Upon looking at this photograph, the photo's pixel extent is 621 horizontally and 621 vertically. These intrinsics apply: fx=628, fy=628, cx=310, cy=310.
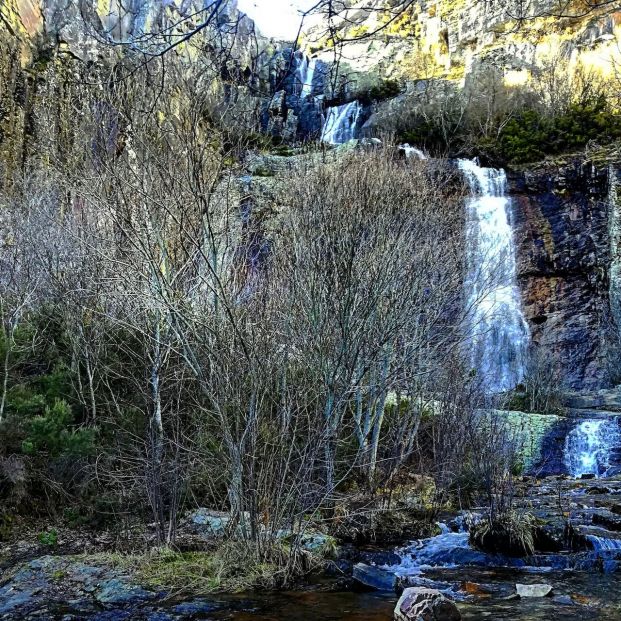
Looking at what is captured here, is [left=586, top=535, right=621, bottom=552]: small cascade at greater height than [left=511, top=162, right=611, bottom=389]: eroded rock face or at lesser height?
lesser

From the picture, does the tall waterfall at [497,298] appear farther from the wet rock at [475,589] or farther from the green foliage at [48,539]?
the green foliage at [48,539]

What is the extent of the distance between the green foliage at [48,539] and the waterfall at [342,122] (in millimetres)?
20723

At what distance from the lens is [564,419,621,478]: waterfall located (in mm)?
15328

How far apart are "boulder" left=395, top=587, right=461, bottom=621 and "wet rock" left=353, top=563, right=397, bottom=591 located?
4.20 feet

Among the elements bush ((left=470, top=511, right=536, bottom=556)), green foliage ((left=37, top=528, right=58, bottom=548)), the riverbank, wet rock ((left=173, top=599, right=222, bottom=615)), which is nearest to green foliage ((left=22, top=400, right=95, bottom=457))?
green foliage ((left=37, top=528, right=58, bottom=548))

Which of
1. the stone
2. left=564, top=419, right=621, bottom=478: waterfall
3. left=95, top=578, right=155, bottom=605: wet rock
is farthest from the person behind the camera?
left=564, top=419, right=621, bottom=478: waterfall

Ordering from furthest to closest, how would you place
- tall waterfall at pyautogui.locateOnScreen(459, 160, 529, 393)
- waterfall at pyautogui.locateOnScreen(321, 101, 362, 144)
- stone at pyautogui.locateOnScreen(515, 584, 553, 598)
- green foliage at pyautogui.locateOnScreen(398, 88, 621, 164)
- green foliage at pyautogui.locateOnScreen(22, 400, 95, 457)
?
waterfall at pyautogui.locateOnScreen(321, 101, 362, 144) < green foliage at pyautogui.locateOnScreen(398, 88, 621, 164) < tall waterfall at pyautogui.locateOnScreen(459, 160, 529, 393) < green foliage at pyautogui.locateOnScreen(22, 400, 95, 457) < stone at pyautogui.locateOnScreen(515, 584, 553, 598)

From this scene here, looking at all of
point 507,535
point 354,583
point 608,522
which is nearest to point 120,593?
point 354,583

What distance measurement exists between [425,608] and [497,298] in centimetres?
1784

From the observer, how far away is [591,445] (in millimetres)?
15609

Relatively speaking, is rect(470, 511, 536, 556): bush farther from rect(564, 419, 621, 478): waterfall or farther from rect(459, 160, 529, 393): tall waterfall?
rect(459, 160, 529, 393): tall waterfall

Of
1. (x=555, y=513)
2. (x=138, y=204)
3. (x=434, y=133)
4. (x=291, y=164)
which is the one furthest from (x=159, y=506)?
(x=434, y=133)

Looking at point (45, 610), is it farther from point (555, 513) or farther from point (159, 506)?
point (555, 513)

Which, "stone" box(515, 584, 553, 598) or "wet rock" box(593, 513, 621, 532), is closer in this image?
"stone" box(515, 584, 553, 598)
